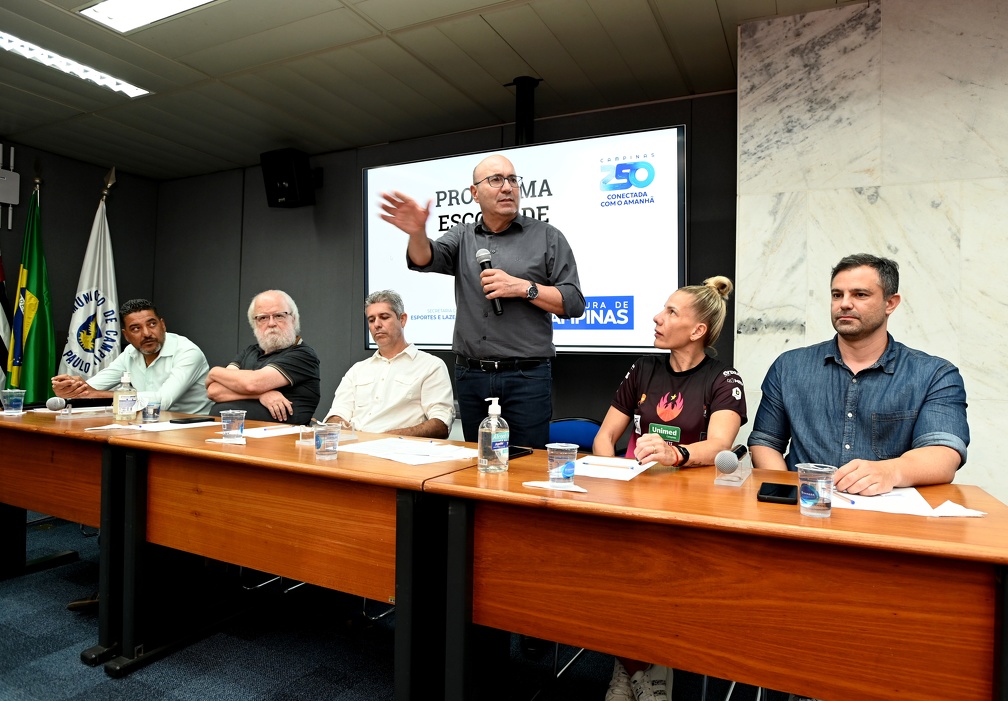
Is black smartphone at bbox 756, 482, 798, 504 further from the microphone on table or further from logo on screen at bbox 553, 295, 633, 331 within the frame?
logo on screen at bbox 553, 295, 633, 331

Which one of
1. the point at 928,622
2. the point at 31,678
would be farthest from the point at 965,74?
the point at 31,678

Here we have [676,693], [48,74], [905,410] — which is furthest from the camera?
[48,74]

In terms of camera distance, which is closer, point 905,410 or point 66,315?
point 905,410

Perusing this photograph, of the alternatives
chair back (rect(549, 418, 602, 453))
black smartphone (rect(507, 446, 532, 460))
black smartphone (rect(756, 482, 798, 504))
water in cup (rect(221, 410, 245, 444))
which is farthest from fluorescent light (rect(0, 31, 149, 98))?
black smartphone (rect(756, 482, 798, 504))

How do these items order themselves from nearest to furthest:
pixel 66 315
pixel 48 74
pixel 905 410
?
pixel 905 410 < pixel 48 74 < pixel 66 315

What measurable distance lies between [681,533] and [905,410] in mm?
873

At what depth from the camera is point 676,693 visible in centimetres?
189

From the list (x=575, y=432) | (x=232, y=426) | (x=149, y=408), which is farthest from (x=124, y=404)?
(x=575, y=432)

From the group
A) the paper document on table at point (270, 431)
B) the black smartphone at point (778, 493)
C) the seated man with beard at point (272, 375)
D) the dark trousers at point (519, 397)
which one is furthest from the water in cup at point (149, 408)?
the black smartphone at point (778, 493)

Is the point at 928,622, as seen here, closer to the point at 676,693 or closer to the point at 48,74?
the point at 676,693

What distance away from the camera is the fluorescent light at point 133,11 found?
2.81 metres

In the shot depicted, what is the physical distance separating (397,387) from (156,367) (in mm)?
1518

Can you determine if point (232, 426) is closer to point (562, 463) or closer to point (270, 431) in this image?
point (270, 431)

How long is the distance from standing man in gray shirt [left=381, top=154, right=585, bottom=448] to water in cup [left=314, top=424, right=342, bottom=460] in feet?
2.32
